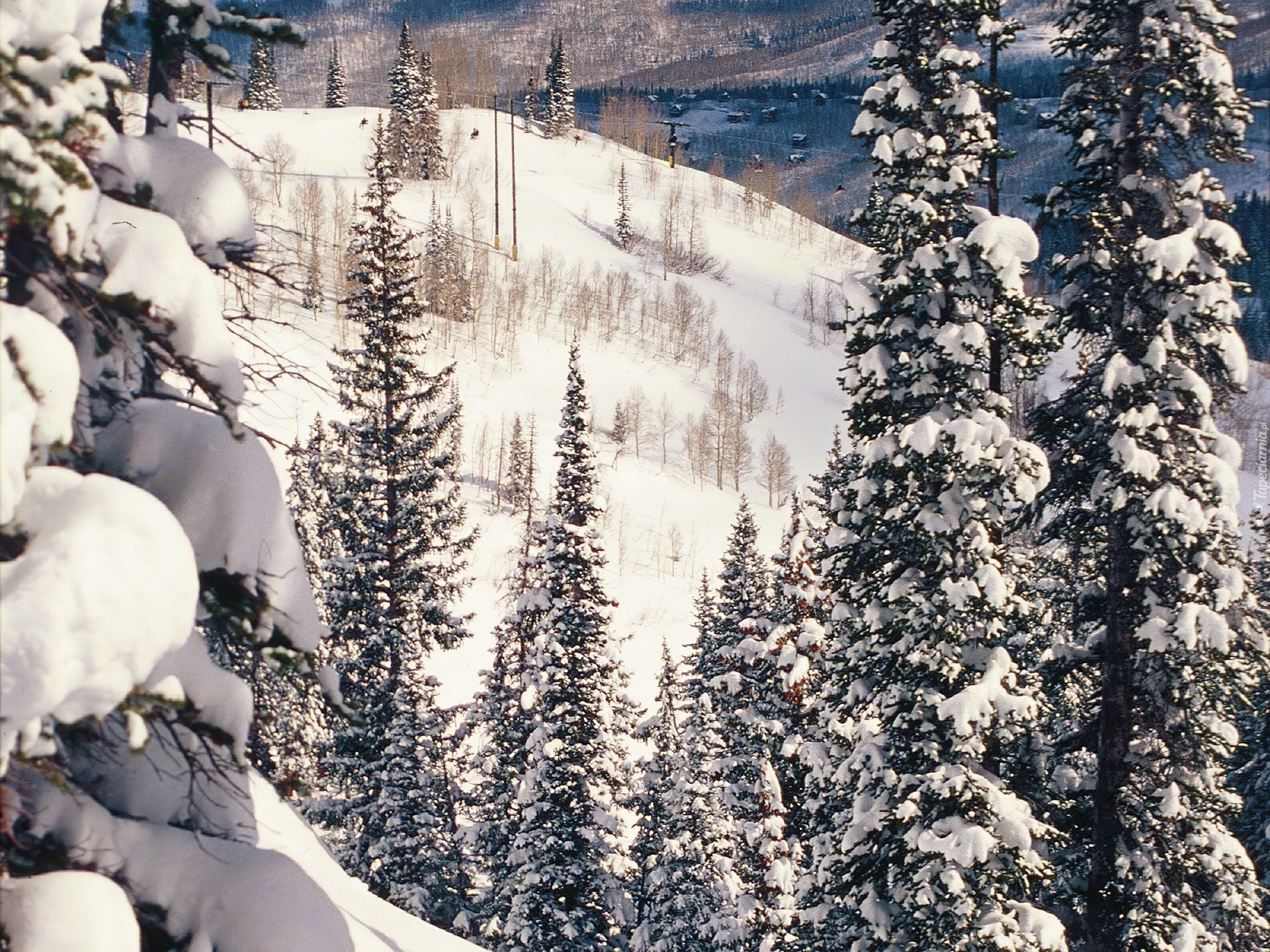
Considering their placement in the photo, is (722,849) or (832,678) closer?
(832,678)

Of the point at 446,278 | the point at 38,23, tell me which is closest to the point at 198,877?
the point at 38,23

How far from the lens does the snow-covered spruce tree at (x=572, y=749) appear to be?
19562 mm

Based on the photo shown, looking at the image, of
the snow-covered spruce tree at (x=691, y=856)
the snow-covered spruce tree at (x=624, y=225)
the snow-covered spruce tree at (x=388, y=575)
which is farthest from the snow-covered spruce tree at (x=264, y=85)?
the snow-covered spruce tree at (x=691, y=856)

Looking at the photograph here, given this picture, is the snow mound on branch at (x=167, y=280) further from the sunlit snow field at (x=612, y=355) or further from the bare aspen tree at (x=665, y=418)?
the bare aspen tree at (x=665, y=418)

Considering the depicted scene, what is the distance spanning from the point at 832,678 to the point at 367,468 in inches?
459

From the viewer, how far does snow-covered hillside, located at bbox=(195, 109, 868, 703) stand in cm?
5944

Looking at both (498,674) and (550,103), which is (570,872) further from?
(550,103)

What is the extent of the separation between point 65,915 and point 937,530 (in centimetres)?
896

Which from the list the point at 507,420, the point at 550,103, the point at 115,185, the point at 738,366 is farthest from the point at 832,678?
the point at 550,103

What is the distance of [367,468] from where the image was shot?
20.0 m

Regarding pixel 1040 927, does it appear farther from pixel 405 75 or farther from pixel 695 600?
pixel 405 75

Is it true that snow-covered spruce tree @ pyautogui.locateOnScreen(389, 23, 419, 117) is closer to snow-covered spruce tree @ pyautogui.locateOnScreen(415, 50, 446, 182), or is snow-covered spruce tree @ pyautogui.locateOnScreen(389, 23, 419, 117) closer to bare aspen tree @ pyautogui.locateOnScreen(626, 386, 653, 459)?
snow-covered spruce tree @ pyautogui.locateOnScreen(415, 50, 446, 182)

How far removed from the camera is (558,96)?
134 metres

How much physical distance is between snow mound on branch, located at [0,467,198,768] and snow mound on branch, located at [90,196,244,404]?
2.94ft
